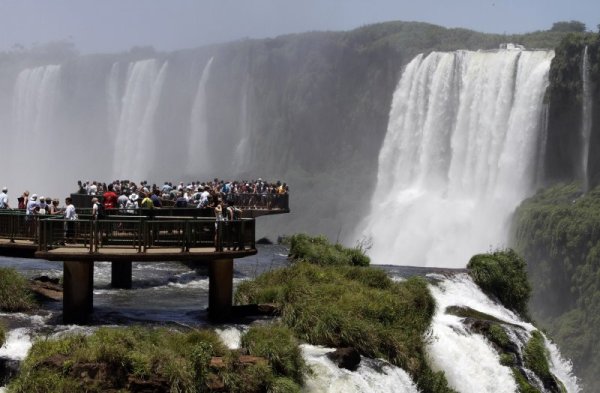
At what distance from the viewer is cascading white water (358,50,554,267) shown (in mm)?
68438

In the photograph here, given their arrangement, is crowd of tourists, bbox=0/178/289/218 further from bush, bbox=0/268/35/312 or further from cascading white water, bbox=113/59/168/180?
cascading white water, bbox=113/59/168/180

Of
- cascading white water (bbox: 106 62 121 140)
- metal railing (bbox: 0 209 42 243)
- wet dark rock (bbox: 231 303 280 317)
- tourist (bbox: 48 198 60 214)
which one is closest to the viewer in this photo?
wet dark rock (bbox: 231 303 280 317)

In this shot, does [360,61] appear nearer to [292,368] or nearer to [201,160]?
[201,160]


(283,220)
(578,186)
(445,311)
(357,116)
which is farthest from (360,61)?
(445,311)

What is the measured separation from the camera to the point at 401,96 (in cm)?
7969

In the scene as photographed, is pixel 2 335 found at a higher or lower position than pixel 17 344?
higher

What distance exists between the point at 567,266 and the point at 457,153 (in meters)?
14.9

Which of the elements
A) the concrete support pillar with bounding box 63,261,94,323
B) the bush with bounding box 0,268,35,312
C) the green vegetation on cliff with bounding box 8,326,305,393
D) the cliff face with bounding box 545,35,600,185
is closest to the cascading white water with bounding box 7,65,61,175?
the cliff face with bounding box 545,35,600,185

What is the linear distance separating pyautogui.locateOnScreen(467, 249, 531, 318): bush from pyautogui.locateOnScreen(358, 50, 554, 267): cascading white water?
107ft

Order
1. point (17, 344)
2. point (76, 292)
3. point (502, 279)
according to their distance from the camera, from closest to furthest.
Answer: point (17, 344) → point (76, 292) → point (502, 279)

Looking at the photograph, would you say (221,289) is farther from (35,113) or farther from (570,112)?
(35,113)

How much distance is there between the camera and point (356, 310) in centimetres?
2439

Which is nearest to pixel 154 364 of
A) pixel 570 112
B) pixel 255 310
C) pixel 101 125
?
pixel 255 310

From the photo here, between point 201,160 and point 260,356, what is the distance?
286 feet
